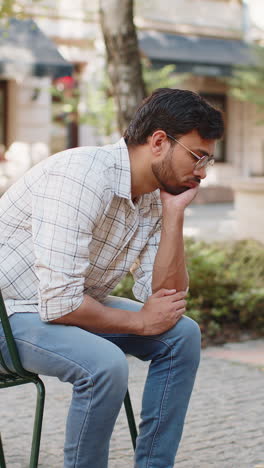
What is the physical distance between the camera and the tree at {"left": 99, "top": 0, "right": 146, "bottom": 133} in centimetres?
689

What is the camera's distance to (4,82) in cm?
1797

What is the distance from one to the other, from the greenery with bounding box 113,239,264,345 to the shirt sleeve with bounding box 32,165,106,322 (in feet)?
10.1

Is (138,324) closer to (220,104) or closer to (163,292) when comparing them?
(163,292)

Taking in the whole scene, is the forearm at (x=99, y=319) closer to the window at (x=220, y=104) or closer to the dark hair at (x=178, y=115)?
the dark hair at (x=178, y=115)

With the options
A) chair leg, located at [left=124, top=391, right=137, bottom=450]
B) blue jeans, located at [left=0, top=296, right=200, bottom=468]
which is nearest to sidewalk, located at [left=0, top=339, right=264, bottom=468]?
chair leg, located at [left=124, top=391, right=137, bottom=450]

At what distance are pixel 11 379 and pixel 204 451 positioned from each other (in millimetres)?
1129

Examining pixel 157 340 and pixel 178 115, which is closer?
pixel 178 115

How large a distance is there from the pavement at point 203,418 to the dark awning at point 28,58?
34.5 ft

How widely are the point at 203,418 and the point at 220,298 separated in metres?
2.20

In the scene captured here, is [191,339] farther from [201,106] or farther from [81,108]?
[81,108]

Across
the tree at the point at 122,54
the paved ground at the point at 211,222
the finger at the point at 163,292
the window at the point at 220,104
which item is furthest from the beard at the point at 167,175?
the window at the point at 220,104

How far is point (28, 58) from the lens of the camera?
15133 millimetres

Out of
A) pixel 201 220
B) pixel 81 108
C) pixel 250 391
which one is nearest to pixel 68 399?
pixel 250 391

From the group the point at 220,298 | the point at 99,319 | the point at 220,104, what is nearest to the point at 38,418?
the point at 99,319
